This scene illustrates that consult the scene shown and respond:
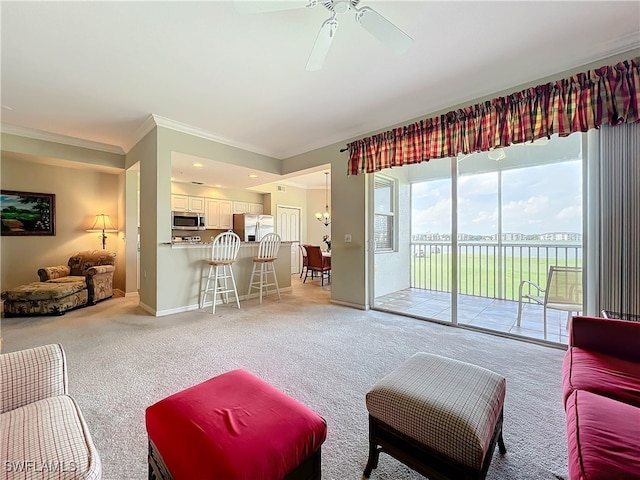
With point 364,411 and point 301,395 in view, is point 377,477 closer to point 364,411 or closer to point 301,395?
point 364,411

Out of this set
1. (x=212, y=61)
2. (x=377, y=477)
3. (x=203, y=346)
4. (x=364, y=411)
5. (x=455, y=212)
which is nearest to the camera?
(x=377, y=477)

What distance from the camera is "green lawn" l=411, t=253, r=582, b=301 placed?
4.07 metres

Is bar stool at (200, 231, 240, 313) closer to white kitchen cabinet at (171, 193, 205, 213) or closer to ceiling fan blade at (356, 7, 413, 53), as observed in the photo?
white kitchen cabinet at (171, 193, 205, 213)

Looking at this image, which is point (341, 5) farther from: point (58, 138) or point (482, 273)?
point (58, 138)

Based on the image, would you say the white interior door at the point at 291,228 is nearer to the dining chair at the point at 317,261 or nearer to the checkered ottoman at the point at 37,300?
the dining chair at the point at 317,261

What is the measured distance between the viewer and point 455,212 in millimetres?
3199

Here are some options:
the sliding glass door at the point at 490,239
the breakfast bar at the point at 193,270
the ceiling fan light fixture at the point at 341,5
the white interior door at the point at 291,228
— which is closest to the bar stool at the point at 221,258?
the breakfast bar at the point at 193,270

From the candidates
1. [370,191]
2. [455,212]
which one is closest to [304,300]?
[370,191]

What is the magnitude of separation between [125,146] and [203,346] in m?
4.03

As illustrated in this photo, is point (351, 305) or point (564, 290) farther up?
point (564, 290)

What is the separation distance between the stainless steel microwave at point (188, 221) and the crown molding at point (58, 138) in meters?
1.65

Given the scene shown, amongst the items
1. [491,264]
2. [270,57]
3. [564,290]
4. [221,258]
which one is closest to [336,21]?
[270,57]

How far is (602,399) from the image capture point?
1038 millimetres

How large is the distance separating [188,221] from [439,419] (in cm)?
634
